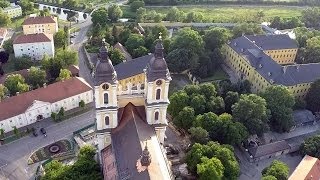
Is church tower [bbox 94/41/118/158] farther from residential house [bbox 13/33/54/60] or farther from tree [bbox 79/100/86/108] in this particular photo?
residential house [bbox 13/33/54/60]

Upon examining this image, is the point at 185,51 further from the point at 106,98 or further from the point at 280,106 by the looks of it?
the point at 106,98

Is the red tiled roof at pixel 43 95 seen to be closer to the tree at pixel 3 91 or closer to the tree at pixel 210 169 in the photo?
the tree at pixel 3 91

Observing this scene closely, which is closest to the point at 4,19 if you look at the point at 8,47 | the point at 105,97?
the point at 8,47

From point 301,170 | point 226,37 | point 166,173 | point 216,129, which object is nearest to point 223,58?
point 226,37

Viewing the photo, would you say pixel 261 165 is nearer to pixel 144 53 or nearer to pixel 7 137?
pixel 144 53

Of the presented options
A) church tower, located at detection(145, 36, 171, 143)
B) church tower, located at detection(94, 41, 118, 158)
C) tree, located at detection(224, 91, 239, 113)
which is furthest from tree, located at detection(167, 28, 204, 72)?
church tower, located at detection(94, 41, 118, 158)

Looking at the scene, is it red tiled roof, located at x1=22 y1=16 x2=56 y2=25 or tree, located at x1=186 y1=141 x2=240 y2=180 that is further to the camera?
red tiled roof, located at x1=22 y1=16 x2=56 y2=25

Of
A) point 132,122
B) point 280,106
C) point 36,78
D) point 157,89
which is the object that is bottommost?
point 280,106
